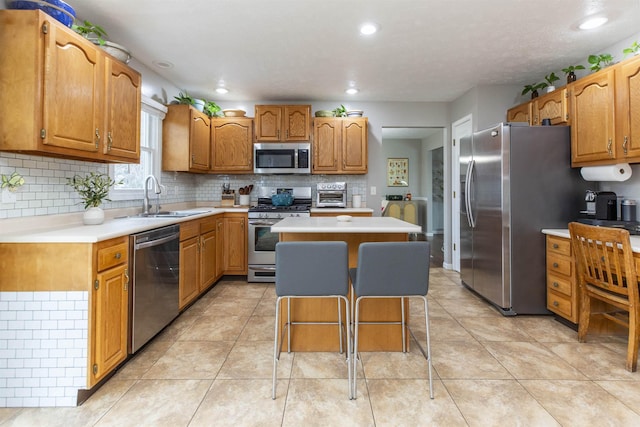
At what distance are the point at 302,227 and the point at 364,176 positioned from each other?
2.96 metres

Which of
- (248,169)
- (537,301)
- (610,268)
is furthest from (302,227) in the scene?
(248,169)

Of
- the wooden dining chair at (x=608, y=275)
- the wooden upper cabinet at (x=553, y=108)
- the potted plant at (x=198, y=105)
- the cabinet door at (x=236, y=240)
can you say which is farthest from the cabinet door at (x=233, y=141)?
the wooden dining chair at (x=608, y=275)

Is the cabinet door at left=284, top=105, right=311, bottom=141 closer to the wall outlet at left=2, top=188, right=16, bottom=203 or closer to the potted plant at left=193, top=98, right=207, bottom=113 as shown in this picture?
the potted plant at left=193, top=98, right=207, bottom=113

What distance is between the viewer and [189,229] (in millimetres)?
3215

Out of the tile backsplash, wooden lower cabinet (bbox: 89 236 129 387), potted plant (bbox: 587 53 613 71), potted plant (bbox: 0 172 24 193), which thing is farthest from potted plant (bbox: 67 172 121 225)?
potted plant (bbox: 587 53 613 71)

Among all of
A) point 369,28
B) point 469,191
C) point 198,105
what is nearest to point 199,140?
point 198,105

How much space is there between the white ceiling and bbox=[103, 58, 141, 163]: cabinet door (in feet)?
1.58

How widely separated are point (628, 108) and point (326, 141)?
3.06 m

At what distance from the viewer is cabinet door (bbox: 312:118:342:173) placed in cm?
459

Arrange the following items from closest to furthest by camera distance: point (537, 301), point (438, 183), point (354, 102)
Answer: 1. point (537, 301)
2. point (354, 102)
3. point (438, 183)

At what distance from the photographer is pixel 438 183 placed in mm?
7789

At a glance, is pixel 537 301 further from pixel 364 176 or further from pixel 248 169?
pixel 248 169

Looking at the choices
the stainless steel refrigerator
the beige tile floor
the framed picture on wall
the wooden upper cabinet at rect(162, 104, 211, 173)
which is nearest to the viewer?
the beige tile floor

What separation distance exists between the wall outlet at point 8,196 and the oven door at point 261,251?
2431mm
